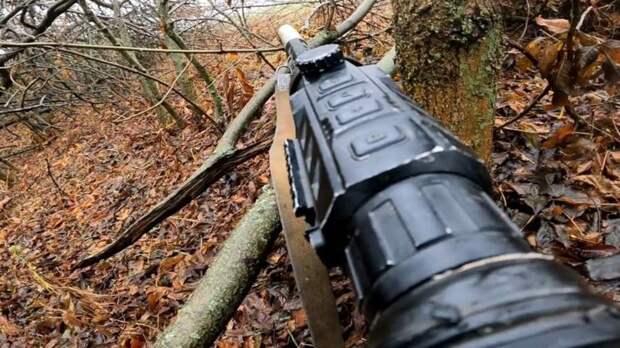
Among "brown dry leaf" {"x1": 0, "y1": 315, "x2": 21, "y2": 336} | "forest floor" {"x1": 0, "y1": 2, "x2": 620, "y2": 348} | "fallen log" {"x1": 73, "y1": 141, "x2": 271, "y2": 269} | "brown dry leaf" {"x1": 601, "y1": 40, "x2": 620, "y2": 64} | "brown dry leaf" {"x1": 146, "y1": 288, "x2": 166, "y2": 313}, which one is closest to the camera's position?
"brown dry leaf" {"x1": 601, "y1": 40, "x2": 620, "y2": 64}

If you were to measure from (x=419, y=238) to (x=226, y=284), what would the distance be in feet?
2.98

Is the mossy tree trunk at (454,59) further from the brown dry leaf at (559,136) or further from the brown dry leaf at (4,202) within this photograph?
the brown dry leaf at (4,202)

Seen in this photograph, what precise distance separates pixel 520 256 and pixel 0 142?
37.6 ft

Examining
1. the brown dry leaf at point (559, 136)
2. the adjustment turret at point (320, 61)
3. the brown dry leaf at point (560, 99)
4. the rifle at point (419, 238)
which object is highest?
the adjustment turret at point (320, 61)

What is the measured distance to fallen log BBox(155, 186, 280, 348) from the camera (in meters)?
1.21

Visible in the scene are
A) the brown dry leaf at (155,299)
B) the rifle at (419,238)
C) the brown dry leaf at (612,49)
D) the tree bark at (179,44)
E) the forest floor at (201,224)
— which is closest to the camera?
the rifle at (419,238)

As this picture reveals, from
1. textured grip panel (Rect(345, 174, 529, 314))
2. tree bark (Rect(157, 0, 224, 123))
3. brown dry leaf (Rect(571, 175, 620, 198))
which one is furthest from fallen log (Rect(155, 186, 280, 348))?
tree bark (Rect(157, 0, 224, 123))

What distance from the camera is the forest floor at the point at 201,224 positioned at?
1310 mm

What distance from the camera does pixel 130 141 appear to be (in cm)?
538

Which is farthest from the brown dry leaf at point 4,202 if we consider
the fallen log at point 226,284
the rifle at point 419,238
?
the rifle at point 419,238

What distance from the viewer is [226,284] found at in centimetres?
130

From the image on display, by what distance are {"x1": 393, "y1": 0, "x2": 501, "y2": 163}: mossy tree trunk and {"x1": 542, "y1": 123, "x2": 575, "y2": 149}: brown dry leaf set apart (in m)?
0.42

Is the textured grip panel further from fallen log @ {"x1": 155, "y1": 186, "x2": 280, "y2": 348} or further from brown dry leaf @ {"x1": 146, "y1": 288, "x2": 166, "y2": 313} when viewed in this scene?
brown dry leaf @ {"x1": 146, "y1": 288, "x2": 166, "y2": 313}

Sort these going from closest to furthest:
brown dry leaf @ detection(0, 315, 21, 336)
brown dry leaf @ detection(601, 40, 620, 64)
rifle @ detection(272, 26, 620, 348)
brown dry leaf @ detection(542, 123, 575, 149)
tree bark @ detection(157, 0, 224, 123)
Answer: rifle @ detection(272, 26, 620, 348) < brown dry leaf @ detection(601, 40, 620, 64) < brown dry leaf @ detection(542, 123, 575, 149) < brown dry leaf @ detection(0, 315, 21, 336) < tree bark @ detection(157, 0, 224, 123)
